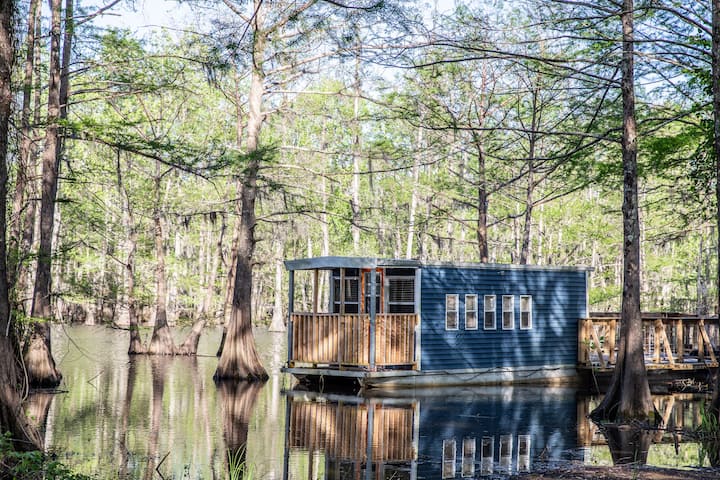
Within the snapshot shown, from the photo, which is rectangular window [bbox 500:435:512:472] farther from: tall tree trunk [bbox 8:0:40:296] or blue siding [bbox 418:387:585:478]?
tall tree trunk [bbox 8:0:40:296]

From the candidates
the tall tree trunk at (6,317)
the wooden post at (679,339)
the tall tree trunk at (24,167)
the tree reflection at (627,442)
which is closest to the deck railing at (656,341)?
the wooden post at (679,339)

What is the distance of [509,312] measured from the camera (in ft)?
71.3

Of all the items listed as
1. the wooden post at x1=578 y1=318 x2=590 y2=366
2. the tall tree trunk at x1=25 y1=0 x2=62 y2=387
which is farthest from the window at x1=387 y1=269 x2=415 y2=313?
the tall tree trunk at x1=25 y1=0 x2=62 y2=387

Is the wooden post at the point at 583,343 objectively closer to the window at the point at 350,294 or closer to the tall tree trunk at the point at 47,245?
the window at the point at 350,294

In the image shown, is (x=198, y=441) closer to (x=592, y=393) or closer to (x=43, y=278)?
(x=43, y=278)

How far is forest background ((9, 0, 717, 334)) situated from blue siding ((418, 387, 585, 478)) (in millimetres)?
4517

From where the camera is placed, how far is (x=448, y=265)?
67.2ft

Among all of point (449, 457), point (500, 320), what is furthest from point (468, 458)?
point (500, 320)

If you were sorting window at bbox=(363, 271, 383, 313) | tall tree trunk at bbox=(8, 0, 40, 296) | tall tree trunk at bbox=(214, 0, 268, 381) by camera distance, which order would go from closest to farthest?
tall tree trunk at bbox=(8, 0, 40, 296), window at bbox=(363, 271, 383, 313), tall tree trunk at bbox=(214, 0, 268, 381)

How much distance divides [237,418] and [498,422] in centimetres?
428

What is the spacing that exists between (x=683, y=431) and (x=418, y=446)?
14.6ft

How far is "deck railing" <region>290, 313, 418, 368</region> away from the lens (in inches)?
759

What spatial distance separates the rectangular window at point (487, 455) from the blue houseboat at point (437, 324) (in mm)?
7200

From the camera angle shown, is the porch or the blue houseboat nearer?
the porch
